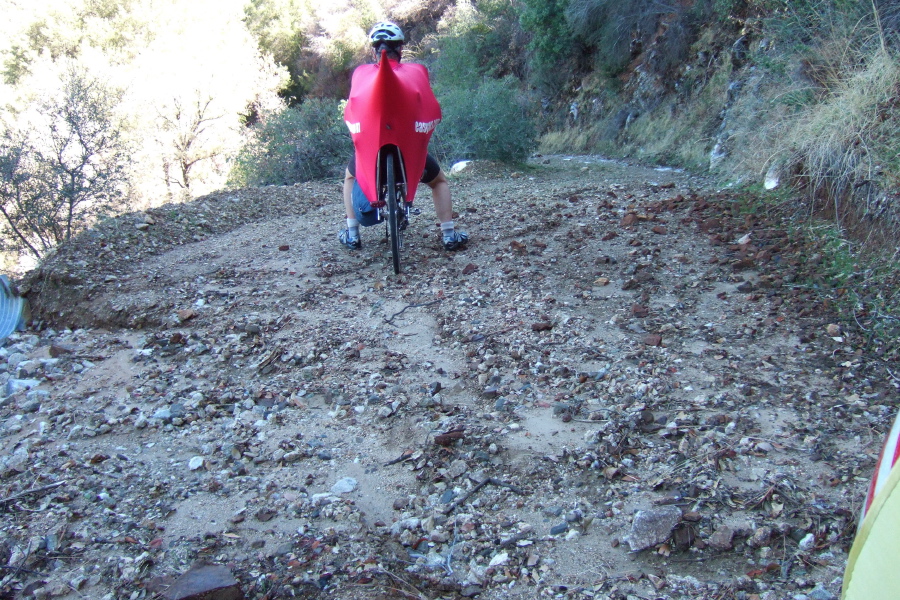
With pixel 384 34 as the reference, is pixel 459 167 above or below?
below

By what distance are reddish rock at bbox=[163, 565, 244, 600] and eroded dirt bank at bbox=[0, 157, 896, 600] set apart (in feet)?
0.20

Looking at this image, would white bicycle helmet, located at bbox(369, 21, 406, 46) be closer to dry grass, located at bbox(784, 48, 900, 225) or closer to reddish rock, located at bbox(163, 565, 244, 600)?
dry grass, located at bbox(784, 48, 900, 225)

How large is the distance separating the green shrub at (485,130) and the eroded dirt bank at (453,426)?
17.1 ft

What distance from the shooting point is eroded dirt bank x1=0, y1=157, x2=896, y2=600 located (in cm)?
182

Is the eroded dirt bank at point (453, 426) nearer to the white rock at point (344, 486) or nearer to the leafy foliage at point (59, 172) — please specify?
the white rock at point (344, 486)

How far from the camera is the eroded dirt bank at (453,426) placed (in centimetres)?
182

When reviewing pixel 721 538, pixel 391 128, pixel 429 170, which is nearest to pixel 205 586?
pixel 721 538

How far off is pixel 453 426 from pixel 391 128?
7.81 feet

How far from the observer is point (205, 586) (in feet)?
5.68

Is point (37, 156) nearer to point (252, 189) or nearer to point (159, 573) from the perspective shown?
point (252, 189)

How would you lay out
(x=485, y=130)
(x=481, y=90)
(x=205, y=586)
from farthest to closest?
(x=481, y=90)
(x=485, y=130)
(x=205, y=586)

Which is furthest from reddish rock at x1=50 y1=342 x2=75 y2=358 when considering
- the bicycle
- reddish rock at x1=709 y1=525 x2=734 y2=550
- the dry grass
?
the dry grass

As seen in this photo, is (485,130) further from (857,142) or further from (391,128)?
(857,142)

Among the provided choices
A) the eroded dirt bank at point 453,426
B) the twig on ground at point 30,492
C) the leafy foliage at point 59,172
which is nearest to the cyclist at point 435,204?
the eroded dirt bank at point 453,426
